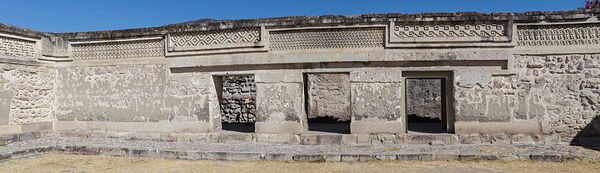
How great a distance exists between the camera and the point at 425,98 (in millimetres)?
12250

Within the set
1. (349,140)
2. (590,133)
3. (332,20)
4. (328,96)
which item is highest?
(332,20)

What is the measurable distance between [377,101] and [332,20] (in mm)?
1503

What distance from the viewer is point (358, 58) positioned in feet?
23.5

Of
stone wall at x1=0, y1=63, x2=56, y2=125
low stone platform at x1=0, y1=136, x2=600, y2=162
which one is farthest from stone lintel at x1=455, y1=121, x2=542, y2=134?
stone wall at x1=0, y1=63, x2=56, y2=125

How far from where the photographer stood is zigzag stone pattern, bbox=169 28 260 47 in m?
7.59

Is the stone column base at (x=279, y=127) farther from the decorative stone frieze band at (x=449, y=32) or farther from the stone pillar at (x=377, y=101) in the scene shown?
the decorative stone frieze band at (x=449, y=32)

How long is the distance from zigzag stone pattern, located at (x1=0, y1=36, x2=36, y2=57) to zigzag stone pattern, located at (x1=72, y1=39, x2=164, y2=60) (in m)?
0.73

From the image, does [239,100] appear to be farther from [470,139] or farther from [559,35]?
[559,35]

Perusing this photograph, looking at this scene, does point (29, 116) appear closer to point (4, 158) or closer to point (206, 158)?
point (4, 158)

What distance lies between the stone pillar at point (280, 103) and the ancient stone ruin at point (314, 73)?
2cm

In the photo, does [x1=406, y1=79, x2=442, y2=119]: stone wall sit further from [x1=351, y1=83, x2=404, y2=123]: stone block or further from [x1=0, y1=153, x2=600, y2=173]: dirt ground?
[x1=0, y1=153, x2=600, y2=173]: dirt ground

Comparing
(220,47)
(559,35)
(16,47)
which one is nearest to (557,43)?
(559,35)

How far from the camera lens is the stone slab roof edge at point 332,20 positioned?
22.2 ft

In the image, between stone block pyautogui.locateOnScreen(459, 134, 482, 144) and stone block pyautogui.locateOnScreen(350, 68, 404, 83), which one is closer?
stone block pyautogui.locateOnScreen(459, 134, 482, 144)
